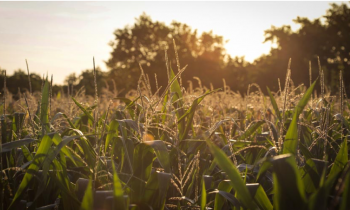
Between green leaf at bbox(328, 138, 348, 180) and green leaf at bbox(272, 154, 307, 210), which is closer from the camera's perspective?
green leaf at bbox(272, 154, 307, 210)

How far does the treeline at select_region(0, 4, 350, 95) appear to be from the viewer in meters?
34.2

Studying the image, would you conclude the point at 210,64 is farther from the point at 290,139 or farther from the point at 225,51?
the point at 290,139

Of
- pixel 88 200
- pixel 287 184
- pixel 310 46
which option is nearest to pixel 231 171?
pixel 287 184

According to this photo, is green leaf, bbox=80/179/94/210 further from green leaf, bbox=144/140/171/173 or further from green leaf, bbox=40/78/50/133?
green leaf, bbox=40/78/50/133

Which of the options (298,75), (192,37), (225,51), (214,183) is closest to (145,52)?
(192,37)

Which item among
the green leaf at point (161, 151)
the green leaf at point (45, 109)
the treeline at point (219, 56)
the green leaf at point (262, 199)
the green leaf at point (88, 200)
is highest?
the treeline at point (219, 56)

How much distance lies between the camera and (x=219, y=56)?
46.9 metres

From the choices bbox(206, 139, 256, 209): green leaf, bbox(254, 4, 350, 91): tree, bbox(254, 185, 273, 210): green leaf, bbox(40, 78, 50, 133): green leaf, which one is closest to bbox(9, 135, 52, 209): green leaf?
bbox(40, 78, 50, 133): green leaf

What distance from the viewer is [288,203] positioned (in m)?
1.22

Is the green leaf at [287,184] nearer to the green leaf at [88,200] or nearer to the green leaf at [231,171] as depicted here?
the green leaf at [231,171]

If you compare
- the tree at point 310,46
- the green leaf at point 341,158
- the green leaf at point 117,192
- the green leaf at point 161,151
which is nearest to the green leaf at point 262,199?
the green leaf at point 341,158

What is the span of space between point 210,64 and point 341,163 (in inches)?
1650

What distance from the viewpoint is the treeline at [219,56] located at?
1348 inches

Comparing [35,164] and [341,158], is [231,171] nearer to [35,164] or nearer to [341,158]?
[341,158]
